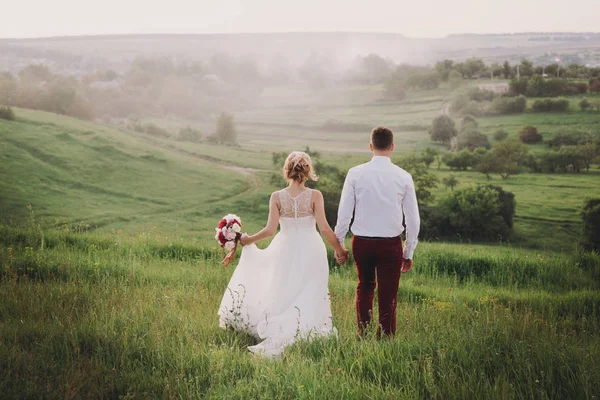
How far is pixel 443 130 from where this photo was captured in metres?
32.9

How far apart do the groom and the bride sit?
35 centimetres

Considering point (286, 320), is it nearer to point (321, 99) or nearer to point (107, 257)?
point (107, 257)

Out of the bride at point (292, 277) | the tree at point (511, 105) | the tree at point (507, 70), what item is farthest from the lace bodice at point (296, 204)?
the tree at point (507, 70)

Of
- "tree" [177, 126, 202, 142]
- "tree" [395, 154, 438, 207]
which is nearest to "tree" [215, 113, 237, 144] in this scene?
"tree" [177, 126, 202, 142]

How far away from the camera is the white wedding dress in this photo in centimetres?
601

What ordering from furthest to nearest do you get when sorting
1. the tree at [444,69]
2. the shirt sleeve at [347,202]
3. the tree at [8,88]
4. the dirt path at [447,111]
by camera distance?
the tree at [444,69], the dirt path at [447,111], the tree at [8,88], the shirt sleeve at [347,202]

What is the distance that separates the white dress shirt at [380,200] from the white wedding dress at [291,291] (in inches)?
23.1

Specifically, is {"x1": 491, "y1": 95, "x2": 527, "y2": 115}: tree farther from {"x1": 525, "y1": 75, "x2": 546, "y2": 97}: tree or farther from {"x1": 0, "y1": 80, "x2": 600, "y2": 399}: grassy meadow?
{"x1": 0, "y1": 80, "x2": 600, "y2": 399}: grassy meadow

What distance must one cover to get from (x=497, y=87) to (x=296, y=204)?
3100 centimetres

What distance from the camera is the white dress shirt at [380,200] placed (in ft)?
18.2

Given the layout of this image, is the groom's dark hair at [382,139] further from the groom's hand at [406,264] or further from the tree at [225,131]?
the tree at [225,131]

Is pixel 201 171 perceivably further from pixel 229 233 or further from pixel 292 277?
pixel 292 277

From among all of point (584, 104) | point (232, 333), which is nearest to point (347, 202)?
point (232, 333)

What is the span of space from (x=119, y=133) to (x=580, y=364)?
28.3 meters
